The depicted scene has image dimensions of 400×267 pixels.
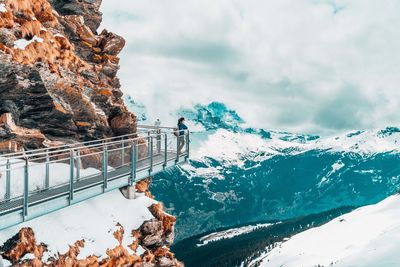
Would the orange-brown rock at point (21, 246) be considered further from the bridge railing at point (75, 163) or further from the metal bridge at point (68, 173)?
the bridge railing at point (75, 163)

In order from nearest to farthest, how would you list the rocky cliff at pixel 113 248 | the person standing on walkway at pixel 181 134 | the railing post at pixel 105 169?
the rocky cliff at pixel 113 248
the railing post at pixel 105 169
the person standing on walkway at pixel 181 134

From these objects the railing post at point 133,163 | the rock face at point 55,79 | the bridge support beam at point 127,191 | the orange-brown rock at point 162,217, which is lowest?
the orange-brown rock at point 162,217

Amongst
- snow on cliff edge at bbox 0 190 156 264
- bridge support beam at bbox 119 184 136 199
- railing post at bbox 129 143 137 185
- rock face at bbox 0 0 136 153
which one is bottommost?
snow on cliff edge at bbox 0 190 156 264

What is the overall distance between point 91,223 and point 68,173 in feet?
12.3

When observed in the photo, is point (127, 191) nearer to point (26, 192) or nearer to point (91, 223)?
point (91, 223)

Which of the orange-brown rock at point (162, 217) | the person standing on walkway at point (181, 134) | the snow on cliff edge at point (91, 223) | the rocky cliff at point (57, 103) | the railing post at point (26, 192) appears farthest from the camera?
the person standing on walkway at point (181, 134)

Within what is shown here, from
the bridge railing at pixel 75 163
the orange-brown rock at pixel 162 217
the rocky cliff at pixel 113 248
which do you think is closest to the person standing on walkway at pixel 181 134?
the bridge railing at pixel 75 163

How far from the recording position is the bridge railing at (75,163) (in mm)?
19562

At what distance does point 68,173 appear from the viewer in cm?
2244

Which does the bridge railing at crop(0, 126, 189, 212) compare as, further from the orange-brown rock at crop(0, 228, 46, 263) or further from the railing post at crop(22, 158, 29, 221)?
the orange-brown rock at crop(0, 228, 46, 263)

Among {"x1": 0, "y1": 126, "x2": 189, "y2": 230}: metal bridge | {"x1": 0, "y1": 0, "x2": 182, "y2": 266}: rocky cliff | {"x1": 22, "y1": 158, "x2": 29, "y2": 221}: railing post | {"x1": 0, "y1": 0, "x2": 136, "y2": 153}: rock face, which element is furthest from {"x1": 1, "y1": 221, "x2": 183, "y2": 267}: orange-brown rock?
{"x1": 0, "y1": 0, "x2": 136, "y2": 153}: rock face

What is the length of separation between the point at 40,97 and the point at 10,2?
6.60 m

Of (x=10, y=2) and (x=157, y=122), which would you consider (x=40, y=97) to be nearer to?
(x=10, y=2)

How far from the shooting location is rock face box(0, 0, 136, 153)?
28.4 meters
